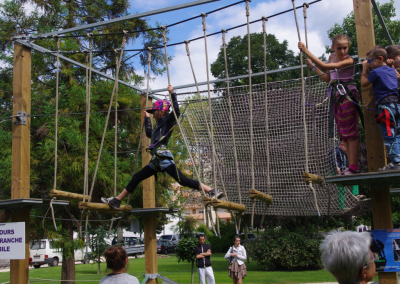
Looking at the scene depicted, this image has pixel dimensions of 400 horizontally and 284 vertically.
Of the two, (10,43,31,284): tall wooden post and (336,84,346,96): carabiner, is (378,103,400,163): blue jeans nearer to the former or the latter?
(336,84,346,96): carabiner

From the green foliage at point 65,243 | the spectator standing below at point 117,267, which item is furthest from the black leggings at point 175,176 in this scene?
the green foliage at point 65,243

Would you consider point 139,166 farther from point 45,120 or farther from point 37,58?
point 37,58

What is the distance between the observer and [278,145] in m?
7.50

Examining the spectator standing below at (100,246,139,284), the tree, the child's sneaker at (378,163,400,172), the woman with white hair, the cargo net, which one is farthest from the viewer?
the tree

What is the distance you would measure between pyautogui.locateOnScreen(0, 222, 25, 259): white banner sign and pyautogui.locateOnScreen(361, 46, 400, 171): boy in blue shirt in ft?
15.9

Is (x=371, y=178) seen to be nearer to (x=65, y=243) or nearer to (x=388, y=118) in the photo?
(x=388, y=118)

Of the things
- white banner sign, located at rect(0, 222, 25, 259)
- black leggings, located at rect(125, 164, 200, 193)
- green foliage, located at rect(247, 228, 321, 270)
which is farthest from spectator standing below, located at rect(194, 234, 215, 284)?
green foliage, located at rect(247, 228, 321, 270)

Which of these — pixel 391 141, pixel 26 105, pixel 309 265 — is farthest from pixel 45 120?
pixel 309 265

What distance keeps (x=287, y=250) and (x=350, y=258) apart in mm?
11901

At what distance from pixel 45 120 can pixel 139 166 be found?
2761 millimetres

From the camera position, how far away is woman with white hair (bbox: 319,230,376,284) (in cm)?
179

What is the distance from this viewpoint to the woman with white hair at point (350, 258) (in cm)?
179

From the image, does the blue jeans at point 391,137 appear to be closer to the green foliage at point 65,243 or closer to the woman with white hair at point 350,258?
the woman with white hair at point 350,258

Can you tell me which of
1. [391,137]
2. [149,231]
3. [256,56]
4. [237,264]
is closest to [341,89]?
[391,137]
